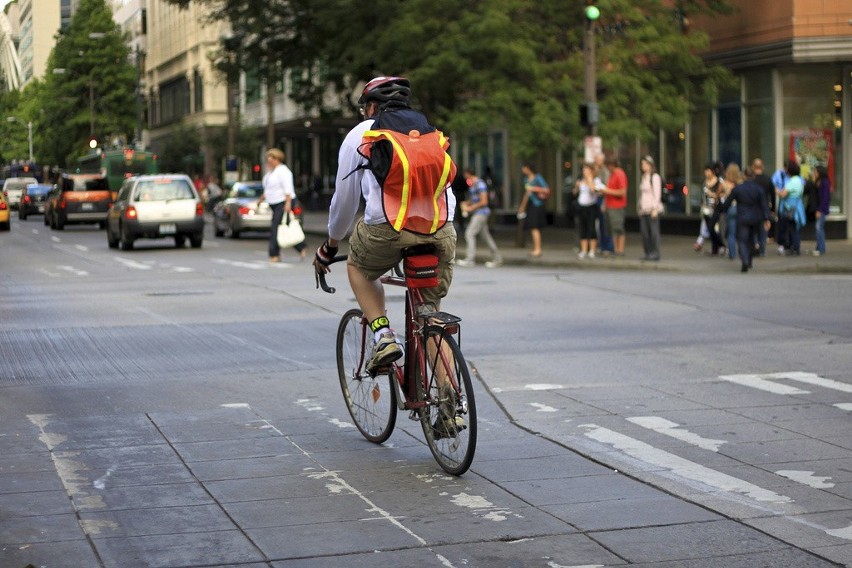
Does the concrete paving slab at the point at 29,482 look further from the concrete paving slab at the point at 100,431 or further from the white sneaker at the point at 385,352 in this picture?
the white sneaker at the point at 385,352

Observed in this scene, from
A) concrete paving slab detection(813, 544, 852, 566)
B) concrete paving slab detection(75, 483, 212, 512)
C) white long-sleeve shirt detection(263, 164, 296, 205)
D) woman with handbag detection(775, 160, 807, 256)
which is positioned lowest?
concrete paving slab detection(813, 544, 852, 566)

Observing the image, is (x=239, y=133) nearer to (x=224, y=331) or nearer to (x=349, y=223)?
(x=224, y=331)

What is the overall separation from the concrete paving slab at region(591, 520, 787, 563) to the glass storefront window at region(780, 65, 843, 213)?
26.9m

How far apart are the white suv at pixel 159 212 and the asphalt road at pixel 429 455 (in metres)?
16.9

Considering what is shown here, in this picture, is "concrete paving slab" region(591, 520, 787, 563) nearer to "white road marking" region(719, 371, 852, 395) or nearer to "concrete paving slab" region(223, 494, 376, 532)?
"concrete paving slab" region(223, 494, 376, 532)

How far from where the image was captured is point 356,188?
291 inches

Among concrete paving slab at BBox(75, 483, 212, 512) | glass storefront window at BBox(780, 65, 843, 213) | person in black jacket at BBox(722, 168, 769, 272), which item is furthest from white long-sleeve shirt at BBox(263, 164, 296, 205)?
concrete paving slab at BBox(75, 483, 212, 512)

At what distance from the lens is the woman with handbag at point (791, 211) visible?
26.8 meters

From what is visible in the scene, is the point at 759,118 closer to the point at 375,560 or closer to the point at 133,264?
the point at 133,264

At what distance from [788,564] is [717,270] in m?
18.6

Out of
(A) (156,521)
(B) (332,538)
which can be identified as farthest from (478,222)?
(B) (332,538)

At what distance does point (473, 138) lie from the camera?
3316 cm

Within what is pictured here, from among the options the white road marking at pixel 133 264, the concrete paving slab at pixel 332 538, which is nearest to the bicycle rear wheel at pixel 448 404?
the concrete paving slab at pixel 332 538

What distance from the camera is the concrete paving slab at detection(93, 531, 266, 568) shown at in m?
5.61
